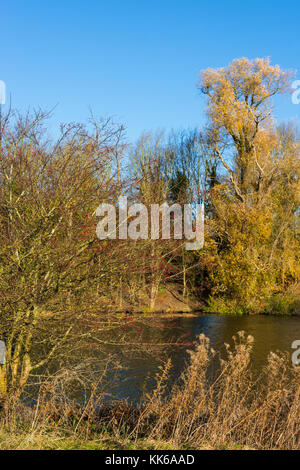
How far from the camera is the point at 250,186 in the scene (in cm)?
2670

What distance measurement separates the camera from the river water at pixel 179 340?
31.2 feet

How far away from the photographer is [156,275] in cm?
877

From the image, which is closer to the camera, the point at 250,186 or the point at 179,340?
the point at 179,340

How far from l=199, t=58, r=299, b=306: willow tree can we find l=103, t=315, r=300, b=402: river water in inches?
109

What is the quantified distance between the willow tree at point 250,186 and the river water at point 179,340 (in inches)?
109

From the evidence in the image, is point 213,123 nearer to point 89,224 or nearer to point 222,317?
point 222,317

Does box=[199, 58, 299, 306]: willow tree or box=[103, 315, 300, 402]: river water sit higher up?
box=[199, 58, 299, 306]: willow tree

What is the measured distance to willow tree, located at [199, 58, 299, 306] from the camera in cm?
2484

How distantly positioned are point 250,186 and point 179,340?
50.8ft

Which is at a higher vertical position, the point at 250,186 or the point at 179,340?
the point at 250,186

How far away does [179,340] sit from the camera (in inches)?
532

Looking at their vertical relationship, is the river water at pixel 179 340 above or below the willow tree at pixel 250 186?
below

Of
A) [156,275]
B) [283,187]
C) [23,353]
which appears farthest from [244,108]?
[23,353]

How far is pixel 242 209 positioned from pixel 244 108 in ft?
20.6
